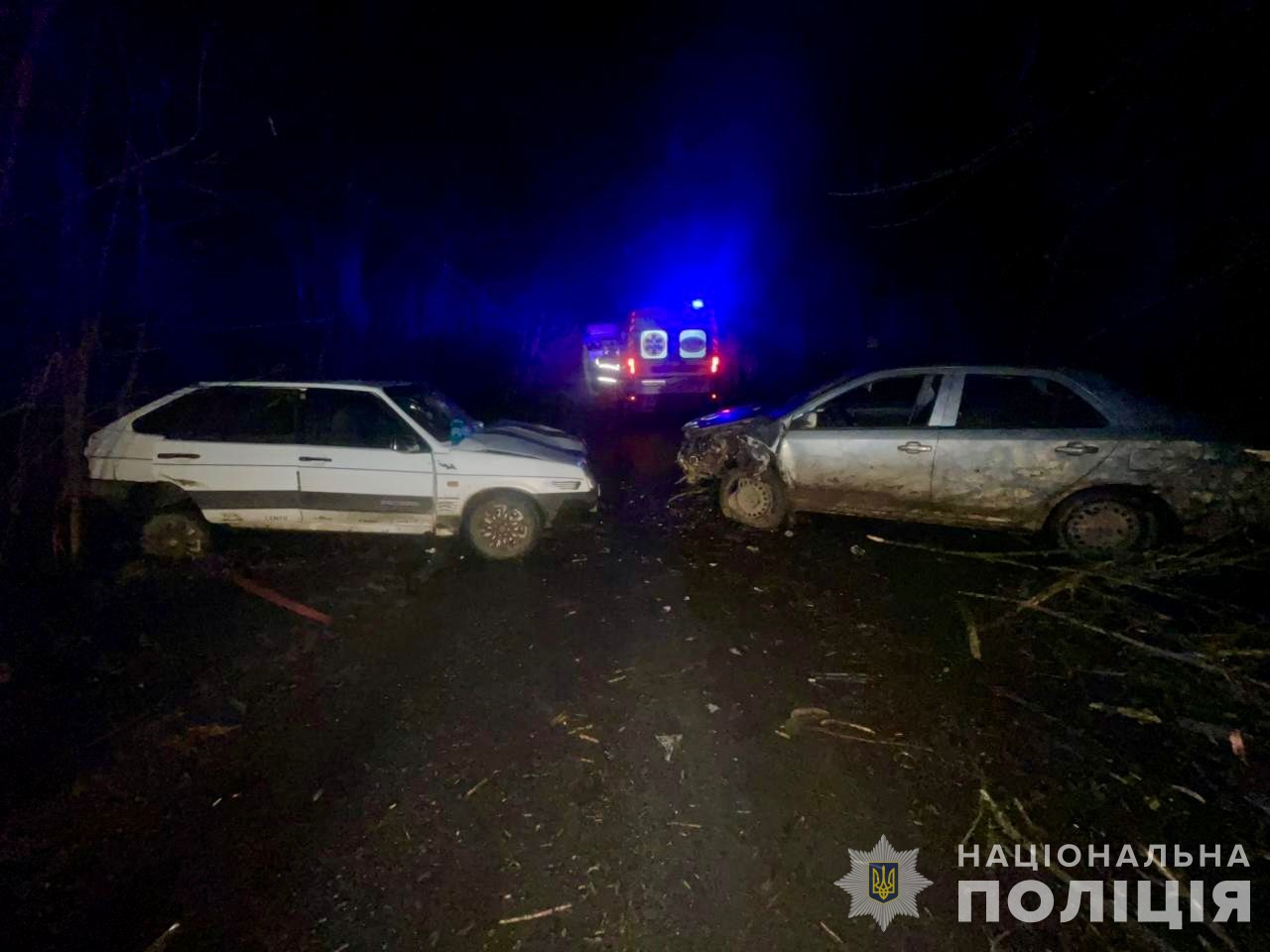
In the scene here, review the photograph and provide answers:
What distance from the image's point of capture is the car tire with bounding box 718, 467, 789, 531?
6.12 metres

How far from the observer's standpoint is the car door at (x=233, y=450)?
5.30 metres

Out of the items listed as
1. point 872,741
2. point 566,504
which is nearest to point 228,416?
point 566,504

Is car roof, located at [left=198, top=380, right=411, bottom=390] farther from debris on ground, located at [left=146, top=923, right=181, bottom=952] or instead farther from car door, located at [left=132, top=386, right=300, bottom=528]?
debris on ground, located at [left=146, top=923, right=181, bottom=952]

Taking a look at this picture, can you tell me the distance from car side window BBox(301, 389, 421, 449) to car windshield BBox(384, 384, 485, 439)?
153 millimetres

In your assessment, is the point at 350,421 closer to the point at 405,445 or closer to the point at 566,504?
the point at 405,445

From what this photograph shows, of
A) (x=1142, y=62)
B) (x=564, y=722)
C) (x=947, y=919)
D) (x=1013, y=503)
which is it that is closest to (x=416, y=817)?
(x=564, y=722)

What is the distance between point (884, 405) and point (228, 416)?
6.54 metres

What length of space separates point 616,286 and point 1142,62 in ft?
153

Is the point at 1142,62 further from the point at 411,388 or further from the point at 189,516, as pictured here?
the point at 189,516

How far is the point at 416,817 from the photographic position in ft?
9.29

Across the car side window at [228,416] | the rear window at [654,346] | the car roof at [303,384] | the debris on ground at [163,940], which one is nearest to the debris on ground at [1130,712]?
the debris on ground at [163,940]

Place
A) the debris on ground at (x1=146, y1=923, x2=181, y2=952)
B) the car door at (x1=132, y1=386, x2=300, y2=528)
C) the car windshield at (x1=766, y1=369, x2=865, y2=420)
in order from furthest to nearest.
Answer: the car windshield at (x1=766, y1=369, x2=865, y2=420)
the car door at (x1=132, y1=386, x2=300, y2=528)
the debris on ground at (x1=146, y1=923, x2=181, y2=952)

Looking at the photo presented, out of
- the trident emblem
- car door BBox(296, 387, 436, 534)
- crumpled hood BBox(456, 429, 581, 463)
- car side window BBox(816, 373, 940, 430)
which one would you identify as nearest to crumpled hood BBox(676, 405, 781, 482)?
car side window BBox(816, 373, 940, 430)

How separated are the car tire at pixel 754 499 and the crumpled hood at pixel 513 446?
5.24 feet
